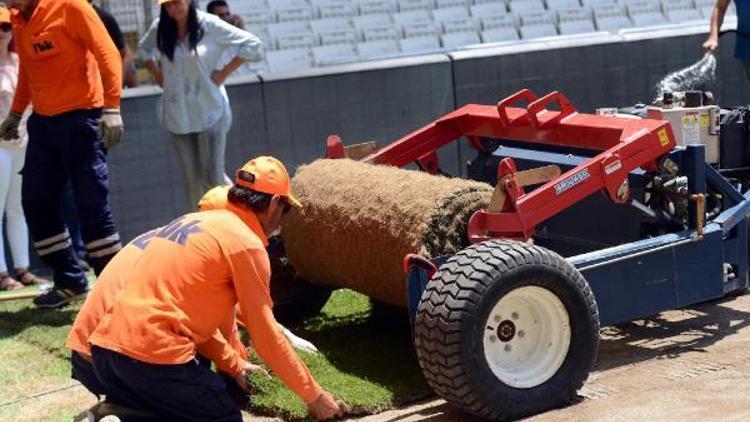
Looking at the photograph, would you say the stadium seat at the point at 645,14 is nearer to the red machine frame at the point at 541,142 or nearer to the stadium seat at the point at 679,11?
the stadium seat at the point at 679,11

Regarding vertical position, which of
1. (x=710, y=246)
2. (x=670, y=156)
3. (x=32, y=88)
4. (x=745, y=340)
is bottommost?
(x=745, y=340)

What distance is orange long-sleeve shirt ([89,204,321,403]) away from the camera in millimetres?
4324

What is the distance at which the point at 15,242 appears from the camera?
823cm

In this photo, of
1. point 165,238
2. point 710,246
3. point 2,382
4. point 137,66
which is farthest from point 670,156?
point 137,66

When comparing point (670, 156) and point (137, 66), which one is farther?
point (137, 66)

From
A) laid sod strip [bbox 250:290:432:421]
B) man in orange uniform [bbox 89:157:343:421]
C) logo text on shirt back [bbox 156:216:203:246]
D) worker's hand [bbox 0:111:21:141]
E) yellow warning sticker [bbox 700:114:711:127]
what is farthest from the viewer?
worker's hand [bbox 0:111:21:141]

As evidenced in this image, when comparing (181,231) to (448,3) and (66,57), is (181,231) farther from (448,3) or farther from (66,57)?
(448,3)

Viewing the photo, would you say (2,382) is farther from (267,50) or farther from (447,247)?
(267,50)

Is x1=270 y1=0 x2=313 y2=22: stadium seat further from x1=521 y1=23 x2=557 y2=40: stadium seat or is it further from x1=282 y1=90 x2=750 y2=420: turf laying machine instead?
x1=282 y1=90 x2=750 y2=420: turf laying machine

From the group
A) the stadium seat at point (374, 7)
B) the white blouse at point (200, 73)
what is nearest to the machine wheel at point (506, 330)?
the white blouse at point (200, 73)

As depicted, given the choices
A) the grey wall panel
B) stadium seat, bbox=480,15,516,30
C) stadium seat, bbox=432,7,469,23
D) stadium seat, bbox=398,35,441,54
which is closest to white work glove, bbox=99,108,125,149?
the grey wall panel

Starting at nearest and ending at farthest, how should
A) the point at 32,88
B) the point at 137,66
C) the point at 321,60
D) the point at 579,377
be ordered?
the point at 579,377 → the point at 32,88 → the point at 137,66 → the point at 321,60

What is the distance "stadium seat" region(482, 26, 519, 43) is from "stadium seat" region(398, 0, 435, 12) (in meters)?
0.78

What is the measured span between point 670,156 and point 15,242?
450cm
